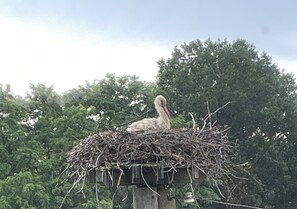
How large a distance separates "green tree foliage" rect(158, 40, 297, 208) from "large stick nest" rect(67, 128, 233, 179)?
21.0 metres

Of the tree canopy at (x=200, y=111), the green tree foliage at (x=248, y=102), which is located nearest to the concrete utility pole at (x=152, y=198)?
the tree canopy at (x=200, y=111)

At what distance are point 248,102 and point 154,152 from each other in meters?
23.4

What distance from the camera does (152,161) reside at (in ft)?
14.0

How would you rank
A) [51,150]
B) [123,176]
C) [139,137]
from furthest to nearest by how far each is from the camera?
[51,150] < [139,137] < [123,176]

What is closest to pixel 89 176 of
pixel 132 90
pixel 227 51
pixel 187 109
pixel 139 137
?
pixel 139 137

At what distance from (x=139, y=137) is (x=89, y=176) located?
23.3 inches

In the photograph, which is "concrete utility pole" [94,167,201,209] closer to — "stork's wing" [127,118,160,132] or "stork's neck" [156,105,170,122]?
"stork's wing" [127,118,160,132]

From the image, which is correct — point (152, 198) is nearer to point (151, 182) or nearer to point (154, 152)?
point (151, 182)

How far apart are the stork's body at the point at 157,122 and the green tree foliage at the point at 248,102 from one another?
61.0 feet

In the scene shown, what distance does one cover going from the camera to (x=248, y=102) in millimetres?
27219

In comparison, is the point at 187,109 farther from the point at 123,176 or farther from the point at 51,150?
the point at 123,176

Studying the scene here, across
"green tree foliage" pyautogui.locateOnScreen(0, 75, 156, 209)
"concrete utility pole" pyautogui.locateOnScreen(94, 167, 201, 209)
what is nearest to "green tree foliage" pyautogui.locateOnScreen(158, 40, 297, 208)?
"green tree foliage" pyautogui.locateOnScreen(0, 75, 156, 209)

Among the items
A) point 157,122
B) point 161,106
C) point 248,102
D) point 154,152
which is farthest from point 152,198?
point 248,102

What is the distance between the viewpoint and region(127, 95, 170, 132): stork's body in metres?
5.98
